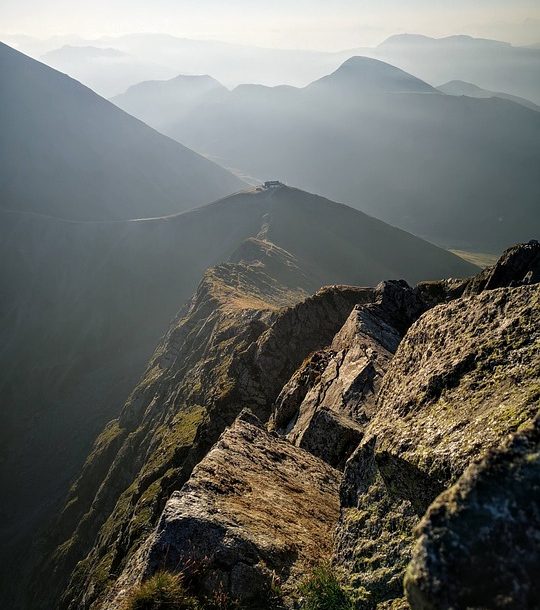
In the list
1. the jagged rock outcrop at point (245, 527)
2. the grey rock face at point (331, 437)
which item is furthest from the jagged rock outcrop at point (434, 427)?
the grey rock face at point (331, 437)

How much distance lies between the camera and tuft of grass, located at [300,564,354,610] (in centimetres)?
912

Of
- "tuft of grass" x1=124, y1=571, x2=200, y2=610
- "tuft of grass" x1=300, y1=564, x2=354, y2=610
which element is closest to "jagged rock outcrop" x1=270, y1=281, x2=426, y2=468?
"tuft of grass" x1=300, y1=564, x2=354, y2=610

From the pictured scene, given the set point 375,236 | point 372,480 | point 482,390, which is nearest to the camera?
point 482,390

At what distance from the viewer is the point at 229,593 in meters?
9.75

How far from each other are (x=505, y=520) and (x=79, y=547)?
2966 inches

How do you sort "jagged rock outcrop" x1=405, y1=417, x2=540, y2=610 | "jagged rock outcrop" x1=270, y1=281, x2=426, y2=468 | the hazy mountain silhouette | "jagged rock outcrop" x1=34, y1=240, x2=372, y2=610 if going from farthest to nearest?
the hazy mountain silhouette
"jagged rock outcrop" x1=34, y1=240, x2=372, y2=610
"jagged rock outcrop" x1=270, y1=281, x2=426, y2=468
"jagged rock outcrop" x1=405, y1=417, x2=540, y2=610

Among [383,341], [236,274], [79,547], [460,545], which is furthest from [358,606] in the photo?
[236,274]

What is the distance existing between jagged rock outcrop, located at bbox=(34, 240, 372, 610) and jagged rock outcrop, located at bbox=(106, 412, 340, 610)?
1062 cm

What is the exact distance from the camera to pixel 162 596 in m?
8.92

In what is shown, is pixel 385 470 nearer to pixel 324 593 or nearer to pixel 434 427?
pixel 434 427

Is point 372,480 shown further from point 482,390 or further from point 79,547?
point 79,547

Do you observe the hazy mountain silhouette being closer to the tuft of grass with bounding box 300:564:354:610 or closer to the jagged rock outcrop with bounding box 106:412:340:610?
the jagged rock outcrop with bounding box 106:412:340:610

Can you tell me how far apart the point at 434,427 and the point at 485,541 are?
15.2 feet

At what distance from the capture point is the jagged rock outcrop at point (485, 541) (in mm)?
5094
